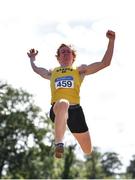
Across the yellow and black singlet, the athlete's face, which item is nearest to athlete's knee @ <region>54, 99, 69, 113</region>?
the yellow and black singlet

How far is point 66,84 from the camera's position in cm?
928

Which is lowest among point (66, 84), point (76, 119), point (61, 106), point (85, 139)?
point (85, 139)

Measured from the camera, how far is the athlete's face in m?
9.41

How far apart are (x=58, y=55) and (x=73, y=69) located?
398mm

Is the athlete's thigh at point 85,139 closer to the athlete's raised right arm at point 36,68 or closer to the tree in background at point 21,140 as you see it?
the athlete's raised right arm at point 36,68

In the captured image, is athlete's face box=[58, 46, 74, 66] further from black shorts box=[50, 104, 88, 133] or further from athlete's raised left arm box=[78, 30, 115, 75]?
black shorts box=[50, 104, 88, 133]

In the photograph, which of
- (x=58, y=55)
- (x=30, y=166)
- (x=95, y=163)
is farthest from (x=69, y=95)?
(x=95, y=163)

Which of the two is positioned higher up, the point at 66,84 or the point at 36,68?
the point at 36,68

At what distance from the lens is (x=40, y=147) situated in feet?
242

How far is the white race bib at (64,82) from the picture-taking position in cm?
927

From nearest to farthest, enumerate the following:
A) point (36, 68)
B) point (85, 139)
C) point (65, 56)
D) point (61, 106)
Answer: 1. point (61, 106)
2. point (65, 56)
3. point (85, 139)
4. point (36, 68)

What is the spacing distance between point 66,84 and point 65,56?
1.87 feet

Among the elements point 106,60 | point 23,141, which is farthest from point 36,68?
point 23,141

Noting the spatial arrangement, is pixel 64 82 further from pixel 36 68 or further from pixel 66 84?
pixel 36 68
